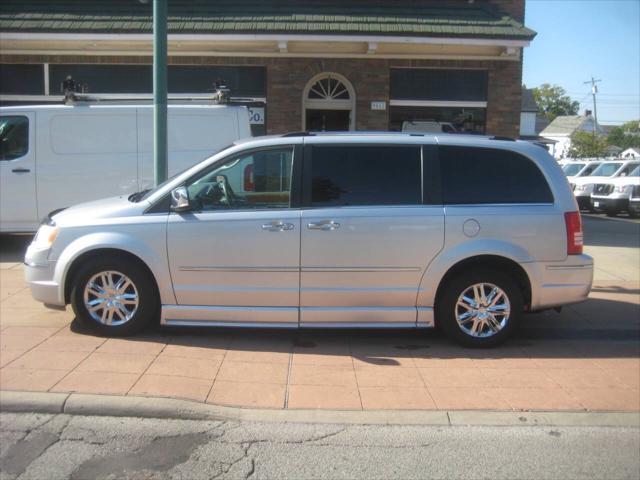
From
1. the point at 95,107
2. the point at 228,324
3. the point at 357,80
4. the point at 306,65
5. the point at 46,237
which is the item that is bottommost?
the point at 228,324

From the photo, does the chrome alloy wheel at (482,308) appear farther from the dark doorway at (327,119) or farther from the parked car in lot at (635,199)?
the parked car in lot at (635,199)

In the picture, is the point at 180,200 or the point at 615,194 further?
the point at 615,194

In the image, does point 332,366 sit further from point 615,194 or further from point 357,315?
point 615,194

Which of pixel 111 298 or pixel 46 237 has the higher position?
pixel 46 237

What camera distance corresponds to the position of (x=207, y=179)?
5.72m

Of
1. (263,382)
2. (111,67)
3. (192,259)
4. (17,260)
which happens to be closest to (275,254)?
(192,259)

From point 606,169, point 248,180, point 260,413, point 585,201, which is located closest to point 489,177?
point 248,180

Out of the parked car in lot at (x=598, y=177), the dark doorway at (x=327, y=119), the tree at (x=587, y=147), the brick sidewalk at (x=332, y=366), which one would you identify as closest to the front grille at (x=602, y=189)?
the parked car in lot at (x=598, y=177)

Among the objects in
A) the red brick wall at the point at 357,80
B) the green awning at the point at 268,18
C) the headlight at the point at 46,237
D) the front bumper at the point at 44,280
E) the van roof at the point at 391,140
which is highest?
the green awning at the point at 268,18

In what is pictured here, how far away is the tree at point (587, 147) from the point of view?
51406 millimetres

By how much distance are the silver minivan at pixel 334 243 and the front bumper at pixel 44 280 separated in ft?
0.05

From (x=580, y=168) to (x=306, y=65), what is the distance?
51.7 feet

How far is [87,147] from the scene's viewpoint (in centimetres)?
922

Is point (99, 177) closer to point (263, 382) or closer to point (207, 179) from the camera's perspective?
point (207, 179)
